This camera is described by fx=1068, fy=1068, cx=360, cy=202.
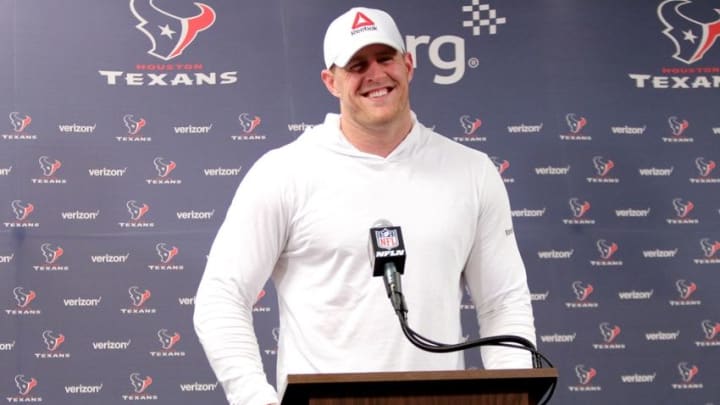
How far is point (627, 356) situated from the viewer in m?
4.88

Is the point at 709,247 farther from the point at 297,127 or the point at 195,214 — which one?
the point at 195,214

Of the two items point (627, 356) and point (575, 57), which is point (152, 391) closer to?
point (627, 356)

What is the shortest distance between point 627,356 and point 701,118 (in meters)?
1.22

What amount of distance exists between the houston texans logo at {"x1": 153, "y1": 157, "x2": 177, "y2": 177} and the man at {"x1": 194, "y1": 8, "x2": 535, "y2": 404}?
2.16 metres

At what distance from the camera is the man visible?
2.55 meters

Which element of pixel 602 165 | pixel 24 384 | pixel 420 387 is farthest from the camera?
pixel 602 165

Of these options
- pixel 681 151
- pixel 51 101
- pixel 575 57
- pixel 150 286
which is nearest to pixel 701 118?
pixel 681 151

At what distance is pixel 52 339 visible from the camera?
469 cm

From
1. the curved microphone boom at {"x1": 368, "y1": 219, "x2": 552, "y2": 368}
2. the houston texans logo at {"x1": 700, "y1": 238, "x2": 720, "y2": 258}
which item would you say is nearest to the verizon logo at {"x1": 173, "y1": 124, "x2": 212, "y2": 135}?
the houston texans logo at {"x1": 700, "y1": 238, "x2": 720, "y2": 258}

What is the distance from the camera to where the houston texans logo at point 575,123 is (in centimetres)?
507

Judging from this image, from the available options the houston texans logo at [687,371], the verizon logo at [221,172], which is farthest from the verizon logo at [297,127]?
the houston texans logo at [687,371]

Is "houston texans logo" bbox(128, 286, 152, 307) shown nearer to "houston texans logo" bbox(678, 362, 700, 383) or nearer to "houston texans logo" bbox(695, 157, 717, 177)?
"houston texans logo" bbox(678, 362, 700, 383)

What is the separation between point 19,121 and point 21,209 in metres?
0.41

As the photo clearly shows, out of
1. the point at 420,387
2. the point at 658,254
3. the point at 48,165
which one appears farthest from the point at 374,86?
the point at 658,254
